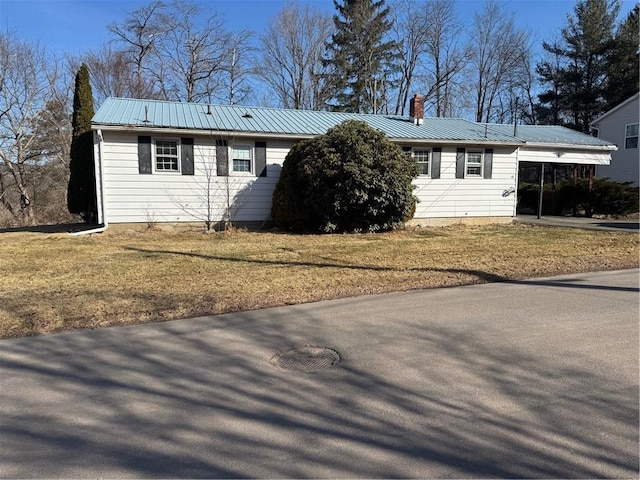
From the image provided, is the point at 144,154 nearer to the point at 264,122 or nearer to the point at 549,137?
the point at 264,122

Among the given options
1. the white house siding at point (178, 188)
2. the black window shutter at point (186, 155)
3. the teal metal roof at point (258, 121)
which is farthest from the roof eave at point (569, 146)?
the black window shutter at point (186, 155)

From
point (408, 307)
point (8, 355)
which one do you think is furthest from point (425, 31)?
point (8, 355)

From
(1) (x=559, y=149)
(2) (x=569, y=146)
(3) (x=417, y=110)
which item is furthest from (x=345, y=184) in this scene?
(2) (x=569, y=146)

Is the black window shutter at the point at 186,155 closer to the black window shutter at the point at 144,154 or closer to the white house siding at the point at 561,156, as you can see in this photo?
the black window shutter at the point at 144,154

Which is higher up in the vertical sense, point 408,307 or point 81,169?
point 81,169

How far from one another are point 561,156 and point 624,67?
1976 cm

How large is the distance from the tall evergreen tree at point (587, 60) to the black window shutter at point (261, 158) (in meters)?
30.4

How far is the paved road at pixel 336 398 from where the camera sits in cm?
254

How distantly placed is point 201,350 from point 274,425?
63.1 inches

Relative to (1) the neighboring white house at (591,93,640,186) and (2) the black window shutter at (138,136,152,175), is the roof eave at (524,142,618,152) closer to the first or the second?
(1) the neighboring white house at (591,93,640,186)

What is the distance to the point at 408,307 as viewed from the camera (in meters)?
5.66

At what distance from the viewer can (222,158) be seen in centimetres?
1423

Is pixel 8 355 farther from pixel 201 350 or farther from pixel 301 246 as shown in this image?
pixel 301 246

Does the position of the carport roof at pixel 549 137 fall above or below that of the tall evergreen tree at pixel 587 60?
below
